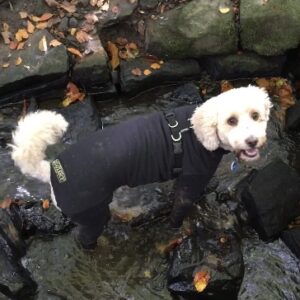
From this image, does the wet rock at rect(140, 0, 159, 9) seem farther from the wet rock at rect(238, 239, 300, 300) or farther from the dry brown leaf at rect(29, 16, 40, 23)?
the wet rock at rect(238, 239, 300, 300)

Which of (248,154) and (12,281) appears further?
(12,281)

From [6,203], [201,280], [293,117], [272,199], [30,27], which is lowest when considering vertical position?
[201,280]

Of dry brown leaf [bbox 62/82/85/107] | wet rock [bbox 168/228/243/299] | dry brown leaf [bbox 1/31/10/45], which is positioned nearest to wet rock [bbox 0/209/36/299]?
wet rock [bbox 168/228/243/299]

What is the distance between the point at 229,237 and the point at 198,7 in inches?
128

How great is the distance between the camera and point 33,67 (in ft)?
19.9

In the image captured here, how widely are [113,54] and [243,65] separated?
1.91m

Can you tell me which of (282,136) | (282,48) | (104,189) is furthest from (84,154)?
(282,48)

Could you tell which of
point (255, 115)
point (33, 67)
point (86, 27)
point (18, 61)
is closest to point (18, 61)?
point (18, 61)

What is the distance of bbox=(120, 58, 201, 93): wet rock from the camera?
631 cm

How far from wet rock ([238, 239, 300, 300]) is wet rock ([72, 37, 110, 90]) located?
120 inches

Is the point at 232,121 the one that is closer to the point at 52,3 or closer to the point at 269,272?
the point at 269,272

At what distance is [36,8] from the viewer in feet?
21.1

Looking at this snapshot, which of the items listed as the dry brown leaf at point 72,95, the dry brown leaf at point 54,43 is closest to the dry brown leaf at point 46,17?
the dry brown leaf at point 54,43

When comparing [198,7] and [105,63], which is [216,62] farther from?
[105,63]
